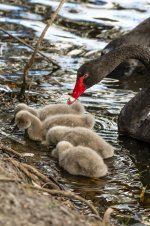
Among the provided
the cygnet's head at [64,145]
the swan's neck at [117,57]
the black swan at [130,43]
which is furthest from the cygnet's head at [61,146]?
the black swan at [130,43]

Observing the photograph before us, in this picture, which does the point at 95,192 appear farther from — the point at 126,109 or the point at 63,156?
the point at 126,109

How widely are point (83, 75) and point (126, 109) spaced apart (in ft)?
1.90

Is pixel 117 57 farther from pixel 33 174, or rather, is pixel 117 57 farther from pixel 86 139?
pixel 33 174

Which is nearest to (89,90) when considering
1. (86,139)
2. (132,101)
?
(132,101)

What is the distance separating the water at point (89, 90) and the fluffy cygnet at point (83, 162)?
Result: 0.06 meters

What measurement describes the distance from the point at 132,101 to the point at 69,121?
0.98 m

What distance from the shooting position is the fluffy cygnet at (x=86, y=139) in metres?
6.82

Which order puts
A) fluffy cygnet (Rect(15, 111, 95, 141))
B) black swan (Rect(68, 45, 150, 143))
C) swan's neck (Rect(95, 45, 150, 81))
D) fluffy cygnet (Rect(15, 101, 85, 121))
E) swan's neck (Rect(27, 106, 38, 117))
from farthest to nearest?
1. swan's neck (Rect(95, 45, 150, 81))
2. black swan (Rect(68, 45, 150, 143))
3. fluffy cygnet (Rect(15, 101, 85, 121))
4. swan's neck (Rect(27, 106, 38, 117))
5. fluffy cygnet (Rect(15, 111, 95, 141))

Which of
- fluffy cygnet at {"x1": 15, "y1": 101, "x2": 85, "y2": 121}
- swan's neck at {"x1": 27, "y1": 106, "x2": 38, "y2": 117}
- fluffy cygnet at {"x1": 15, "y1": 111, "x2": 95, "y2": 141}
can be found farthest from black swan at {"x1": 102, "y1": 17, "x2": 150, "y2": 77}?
fluffy cygnet at {"x1": 15, "y1": 111, "x2": 95, "y2": 141}

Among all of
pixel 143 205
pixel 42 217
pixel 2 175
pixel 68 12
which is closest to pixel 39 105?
pixel 143 205

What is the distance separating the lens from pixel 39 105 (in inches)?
332

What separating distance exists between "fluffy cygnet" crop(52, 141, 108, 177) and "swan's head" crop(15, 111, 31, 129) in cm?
73

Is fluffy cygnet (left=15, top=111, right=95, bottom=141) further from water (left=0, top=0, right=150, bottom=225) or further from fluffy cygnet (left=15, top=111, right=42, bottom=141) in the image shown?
water (left=0, top=0, right=150, bottom=225)

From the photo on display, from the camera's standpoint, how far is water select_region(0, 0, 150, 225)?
6332 mm
